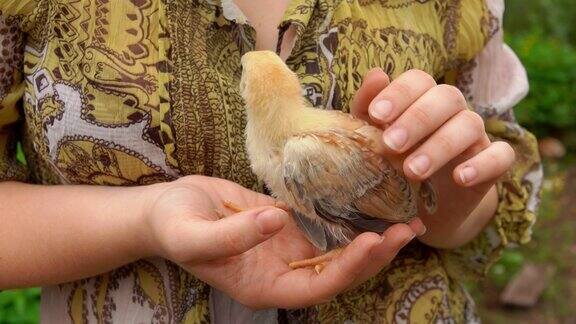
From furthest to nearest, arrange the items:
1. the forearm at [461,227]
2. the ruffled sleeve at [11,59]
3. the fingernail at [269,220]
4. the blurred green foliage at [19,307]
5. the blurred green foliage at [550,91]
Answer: the blurred green foliage at [550,91] < the blurred green foliage at [19,307] < the forearm at [461,227] < the ruffled sleeve at [11,59] < the fingernail at [269,220]

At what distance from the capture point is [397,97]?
3.83 ft

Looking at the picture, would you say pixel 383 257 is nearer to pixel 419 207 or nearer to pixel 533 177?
pixel 419 207

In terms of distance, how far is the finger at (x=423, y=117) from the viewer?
114 cm

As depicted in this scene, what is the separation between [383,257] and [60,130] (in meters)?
0.55

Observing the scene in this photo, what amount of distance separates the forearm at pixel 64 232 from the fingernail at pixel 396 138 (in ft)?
1.36

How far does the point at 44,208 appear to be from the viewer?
1349mm

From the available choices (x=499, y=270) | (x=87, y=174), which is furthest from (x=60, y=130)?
(x=499, y=270)

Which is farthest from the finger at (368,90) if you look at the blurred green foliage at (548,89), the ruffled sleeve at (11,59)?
the blurred green foliage at (548,89)

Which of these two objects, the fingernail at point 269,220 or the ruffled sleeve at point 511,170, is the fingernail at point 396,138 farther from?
the ruffled sleeve at point 511,170

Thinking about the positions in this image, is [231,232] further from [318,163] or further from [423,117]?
[423,117]

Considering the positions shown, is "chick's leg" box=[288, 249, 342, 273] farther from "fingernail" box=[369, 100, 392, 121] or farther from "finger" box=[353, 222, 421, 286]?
"fingernail" box=[369, 100, 392, 121]

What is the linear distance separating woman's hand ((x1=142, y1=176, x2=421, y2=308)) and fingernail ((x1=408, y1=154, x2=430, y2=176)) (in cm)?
9

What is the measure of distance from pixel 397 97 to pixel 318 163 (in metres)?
0.15

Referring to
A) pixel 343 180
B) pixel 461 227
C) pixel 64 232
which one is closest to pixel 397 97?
pixel 343 180
